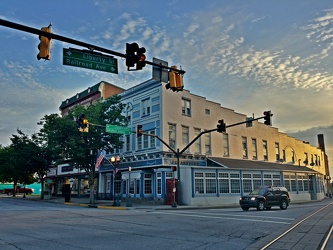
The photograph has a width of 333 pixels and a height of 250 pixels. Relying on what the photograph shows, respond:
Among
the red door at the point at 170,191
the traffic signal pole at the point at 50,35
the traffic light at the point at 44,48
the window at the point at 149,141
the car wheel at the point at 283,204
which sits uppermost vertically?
the window at the point at 149,141

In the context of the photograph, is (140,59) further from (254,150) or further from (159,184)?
(254,150)

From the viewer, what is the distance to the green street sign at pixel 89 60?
31.6 ft

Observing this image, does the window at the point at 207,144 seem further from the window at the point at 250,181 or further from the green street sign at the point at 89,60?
the green street sign at the point at 89,60

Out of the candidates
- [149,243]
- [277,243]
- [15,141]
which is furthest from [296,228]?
[15,141]

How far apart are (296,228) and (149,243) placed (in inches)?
265

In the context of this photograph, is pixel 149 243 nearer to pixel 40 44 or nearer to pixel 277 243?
pixel 277 243

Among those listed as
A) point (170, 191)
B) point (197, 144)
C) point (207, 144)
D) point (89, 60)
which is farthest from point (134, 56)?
point (207, 144)

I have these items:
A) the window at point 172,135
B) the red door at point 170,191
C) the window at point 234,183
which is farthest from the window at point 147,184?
the window at point 234,183

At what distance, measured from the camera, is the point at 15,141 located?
5016 cm

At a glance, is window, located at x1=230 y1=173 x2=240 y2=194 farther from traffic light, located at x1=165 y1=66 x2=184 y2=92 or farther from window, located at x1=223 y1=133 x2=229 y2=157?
traffic light, located at x1=165 y1=66 x2=184 y2=92

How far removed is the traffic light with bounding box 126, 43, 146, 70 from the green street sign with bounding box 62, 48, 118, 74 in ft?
1.85

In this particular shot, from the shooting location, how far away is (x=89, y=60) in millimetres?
9922

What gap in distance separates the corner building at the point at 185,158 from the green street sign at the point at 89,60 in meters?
18.8

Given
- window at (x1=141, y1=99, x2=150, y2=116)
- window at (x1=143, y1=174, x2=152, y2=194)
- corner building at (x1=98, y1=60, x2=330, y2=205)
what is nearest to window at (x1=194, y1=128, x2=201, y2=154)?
corner building at (x1=98, y1=60, x2=330, y2=205)
